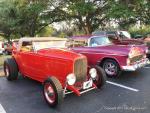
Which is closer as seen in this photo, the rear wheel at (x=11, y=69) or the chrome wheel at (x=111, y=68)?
the rear wheel at (x=11, y=69)

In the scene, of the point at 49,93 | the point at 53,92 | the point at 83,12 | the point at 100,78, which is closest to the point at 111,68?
the point at 100,78

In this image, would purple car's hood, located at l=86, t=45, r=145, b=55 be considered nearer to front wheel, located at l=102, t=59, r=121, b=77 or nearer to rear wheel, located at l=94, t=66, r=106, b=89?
front wheel, located at l=102, t=59, r=121, b=77

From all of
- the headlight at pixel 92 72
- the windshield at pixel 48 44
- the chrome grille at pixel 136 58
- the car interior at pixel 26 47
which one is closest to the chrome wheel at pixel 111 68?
the chrome grille at pixel 136 58

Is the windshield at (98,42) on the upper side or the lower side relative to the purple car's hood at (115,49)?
upper

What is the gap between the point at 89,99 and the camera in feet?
20.2

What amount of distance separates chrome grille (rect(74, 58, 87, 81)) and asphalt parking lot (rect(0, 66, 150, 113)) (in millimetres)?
557

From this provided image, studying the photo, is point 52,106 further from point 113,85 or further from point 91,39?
point 91,39

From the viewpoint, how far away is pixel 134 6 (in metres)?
20.3

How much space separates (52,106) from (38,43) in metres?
2.48

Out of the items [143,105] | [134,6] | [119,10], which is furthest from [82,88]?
[134,6]

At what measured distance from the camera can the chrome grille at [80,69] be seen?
19.8 feet

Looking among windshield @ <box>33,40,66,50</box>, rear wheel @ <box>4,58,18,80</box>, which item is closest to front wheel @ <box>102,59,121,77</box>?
windshield @ <box>33,40,66,50</box>

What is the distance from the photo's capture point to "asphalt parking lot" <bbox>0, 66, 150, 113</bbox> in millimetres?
5512

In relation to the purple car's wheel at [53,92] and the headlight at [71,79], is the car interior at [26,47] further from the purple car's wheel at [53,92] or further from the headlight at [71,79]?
the headlight at [71,79]
